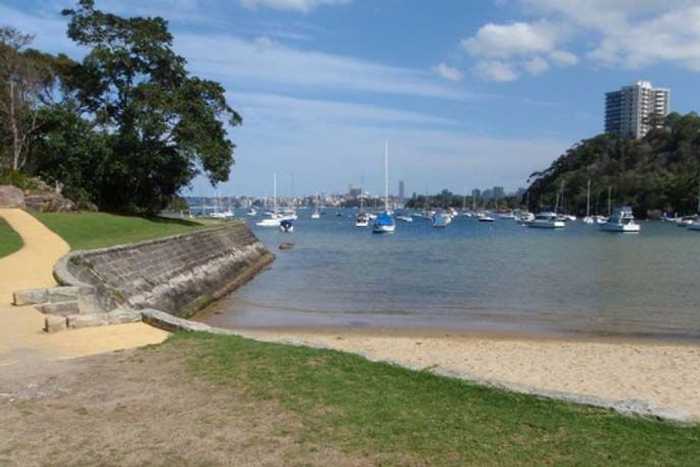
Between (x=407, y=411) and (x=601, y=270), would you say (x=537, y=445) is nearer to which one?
(x=407, y=411)

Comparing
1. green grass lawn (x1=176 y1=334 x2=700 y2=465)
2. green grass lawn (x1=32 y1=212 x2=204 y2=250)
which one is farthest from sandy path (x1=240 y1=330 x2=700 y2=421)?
green grass lawn (x1=32 y1=212 x2=204 y2=250)

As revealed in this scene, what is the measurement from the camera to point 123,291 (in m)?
19.5

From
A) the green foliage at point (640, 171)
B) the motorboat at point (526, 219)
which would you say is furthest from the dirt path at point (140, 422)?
the green foliage at point (640, 171)

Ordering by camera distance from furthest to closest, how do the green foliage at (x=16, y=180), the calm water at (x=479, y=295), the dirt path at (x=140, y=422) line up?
the green foliage at (x=16, y=180), the calm water at (x=479, y=295), the dirt path at (x=140, y=422)

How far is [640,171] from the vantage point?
17075 cm

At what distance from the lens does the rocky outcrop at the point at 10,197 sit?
110ft

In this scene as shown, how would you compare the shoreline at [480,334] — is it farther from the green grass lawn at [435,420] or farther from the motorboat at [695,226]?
the motorboat at [695,226]

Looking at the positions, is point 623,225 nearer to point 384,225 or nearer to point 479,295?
point 384,225

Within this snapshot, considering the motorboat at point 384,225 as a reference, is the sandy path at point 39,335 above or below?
above

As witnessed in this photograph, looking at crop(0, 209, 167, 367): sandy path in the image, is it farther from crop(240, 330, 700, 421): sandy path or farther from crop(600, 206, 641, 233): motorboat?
crop(600, 206, 641, 233): motorboat

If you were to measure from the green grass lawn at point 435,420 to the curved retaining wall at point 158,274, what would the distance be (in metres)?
6.86

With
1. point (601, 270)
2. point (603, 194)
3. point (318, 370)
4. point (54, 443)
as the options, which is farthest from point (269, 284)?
point (603, 194)

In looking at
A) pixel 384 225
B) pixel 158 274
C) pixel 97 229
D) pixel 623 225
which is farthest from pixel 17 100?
pixel 623 225

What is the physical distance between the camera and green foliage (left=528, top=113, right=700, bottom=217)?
148 metres
